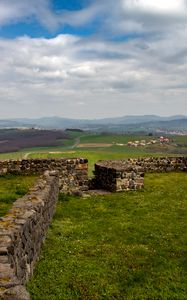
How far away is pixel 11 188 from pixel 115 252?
36.4 feet

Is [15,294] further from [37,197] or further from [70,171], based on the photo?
[70,171]

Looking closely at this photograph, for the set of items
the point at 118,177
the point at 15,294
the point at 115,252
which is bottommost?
the point at 115,252

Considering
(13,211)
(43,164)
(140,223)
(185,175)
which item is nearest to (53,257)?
(13,211)

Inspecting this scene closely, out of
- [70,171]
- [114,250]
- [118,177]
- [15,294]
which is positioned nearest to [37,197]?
[114,250]

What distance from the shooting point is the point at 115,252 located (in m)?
12.2

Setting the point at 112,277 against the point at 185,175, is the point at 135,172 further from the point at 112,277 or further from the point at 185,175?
the point at 112,277

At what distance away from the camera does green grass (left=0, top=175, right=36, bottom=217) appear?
17.3m

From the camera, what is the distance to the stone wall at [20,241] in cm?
609

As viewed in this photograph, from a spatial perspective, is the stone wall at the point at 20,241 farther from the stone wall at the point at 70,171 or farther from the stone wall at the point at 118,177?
the stone wall at the point at 118,177

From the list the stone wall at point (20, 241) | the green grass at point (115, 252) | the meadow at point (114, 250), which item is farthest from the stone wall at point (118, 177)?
the stone wall at point (20, 241)

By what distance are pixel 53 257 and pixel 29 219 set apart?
6.83 feet

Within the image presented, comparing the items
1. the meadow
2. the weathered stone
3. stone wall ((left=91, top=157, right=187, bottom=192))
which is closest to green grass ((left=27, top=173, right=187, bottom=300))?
the meadow

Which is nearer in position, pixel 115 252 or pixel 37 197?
pixel 115 252

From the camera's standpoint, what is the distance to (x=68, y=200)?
20453mm
